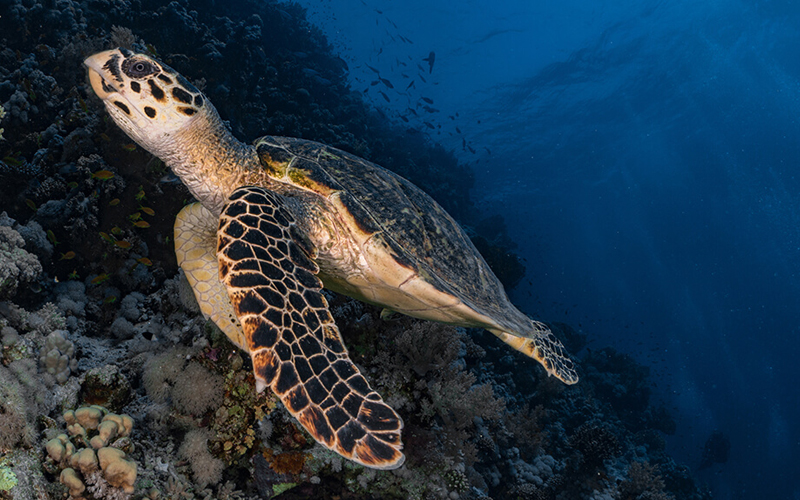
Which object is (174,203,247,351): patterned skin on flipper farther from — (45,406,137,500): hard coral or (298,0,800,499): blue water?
(298,0,800,499): blue water

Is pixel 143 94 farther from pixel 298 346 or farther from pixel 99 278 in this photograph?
pixel 99 278

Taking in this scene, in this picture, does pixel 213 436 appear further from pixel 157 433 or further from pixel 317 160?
pixel 317 160

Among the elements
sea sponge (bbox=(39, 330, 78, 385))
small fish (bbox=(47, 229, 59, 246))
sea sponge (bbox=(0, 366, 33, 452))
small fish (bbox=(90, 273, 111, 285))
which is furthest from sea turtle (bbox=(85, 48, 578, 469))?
small fish (bbox=(47, 229, 59, 246))

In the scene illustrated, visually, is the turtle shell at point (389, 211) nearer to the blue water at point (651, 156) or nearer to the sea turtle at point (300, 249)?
the sea turtle at point (300, 249)

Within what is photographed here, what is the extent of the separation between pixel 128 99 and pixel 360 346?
281cm

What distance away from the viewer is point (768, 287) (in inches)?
1869

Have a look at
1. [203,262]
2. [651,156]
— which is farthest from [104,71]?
[651,156]

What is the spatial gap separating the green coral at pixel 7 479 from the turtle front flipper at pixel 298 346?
3.73ft

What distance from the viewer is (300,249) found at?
80.0 inches

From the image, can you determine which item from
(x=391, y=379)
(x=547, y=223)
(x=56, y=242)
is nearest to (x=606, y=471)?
(x=391, y=379)

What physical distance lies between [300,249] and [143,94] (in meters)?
1.40

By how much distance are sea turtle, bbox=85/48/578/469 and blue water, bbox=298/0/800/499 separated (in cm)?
2808

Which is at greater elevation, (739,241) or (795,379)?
(739,241)

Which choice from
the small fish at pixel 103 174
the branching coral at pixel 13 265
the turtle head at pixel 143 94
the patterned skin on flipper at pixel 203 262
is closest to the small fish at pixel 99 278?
the branching coral at pixel 13 265
